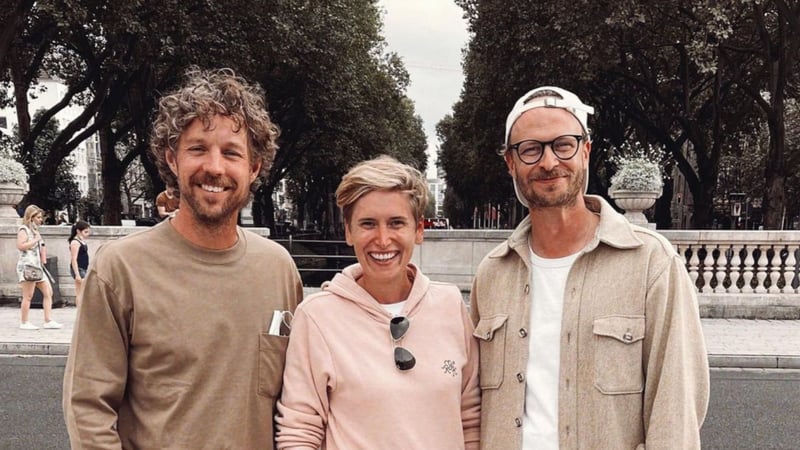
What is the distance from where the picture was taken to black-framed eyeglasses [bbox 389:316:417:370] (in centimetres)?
180

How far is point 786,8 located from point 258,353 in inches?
656

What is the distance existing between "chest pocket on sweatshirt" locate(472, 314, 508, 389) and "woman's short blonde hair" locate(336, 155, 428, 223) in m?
0.46

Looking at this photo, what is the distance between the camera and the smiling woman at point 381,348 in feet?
5.85

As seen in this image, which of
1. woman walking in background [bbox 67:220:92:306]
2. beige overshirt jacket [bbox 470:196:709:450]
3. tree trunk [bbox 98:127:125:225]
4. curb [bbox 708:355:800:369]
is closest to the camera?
beige overshirt jacket [bbox 470:196:709:450]

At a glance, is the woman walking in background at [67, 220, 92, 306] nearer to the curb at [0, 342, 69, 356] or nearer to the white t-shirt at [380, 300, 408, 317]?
the curb at [0, 342, 69, 356]

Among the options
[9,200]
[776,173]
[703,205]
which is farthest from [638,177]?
[9,200]

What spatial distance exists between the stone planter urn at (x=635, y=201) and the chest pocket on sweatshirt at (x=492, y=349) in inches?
367

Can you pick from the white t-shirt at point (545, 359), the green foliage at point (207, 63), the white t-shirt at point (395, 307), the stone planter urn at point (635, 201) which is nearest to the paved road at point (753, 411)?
the stone planter urn at point (635, 201)

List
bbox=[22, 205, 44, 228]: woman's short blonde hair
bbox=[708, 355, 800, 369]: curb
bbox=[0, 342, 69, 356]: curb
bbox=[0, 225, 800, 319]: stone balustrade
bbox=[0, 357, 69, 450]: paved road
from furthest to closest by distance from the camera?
bbox=[0, 225, 800, 319]: stone balustrade
bbox=[22, 205, 44, 228]: woman's short blonde hair
bbox=[0, 342, 69, 356]: curb
bbox=[708, 355, 800, 369]: curb
bbox=[0, 357, 69, 450]: paved road

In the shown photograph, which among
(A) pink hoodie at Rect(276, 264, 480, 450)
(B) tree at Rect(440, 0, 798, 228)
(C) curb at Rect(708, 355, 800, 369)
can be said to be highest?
(B) tree at Rect(440, 0, 798, 228)

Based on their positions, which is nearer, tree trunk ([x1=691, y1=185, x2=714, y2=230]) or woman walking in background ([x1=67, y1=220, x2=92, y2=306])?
woman walking in background ([x1=67, y1=220, x2=92, y2=306])

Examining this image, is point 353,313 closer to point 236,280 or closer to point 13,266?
point 236,280

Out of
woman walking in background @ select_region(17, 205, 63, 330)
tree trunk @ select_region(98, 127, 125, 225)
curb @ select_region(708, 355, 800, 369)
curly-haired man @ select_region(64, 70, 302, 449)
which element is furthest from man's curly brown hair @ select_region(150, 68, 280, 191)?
tree trunk @ select_region(98, 127, 125, 225)

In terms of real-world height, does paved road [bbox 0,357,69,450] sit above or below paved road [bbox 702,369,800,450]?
above
